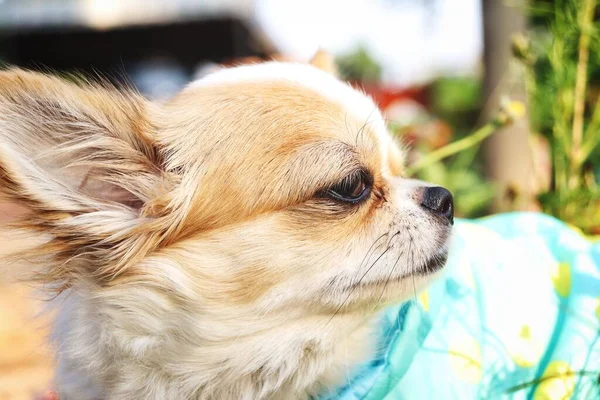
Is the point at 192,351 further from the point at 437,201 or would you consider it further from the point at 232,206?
the point at 437,201

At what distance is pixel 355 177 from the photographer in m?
1.55

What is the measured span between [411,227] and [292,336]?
41 cm

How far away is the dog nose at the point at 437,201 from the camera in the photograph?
1596 millimetres

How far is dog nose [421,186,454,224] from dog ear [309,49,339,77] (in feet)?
2.42

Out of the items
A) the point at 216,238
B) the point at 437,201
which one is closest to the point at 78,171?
the point at 216,238

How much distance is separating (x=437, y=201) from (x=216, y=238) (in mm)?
584

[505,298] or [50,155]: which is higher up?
[50,155]

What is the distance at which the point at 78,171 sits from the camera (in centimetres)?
148

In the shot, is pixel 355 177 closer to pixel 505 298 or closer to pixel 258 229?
pixel 258 229

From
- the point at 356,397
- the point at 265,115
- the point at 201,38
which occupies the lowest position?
the point at 201,38

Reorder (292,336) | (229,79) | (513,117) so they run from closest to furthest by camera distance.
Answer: (292,336) < (229,79) < (513,117)

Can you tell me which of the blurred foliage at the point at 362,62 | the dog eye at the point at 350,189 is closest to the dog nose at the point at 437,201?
the dog eye at the point at 350,189

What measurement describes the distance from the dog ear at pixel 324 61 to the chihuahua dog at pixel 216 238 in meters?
0.59

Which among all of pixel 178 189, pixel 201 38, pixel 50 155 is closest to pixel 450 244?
pixel 178 189
